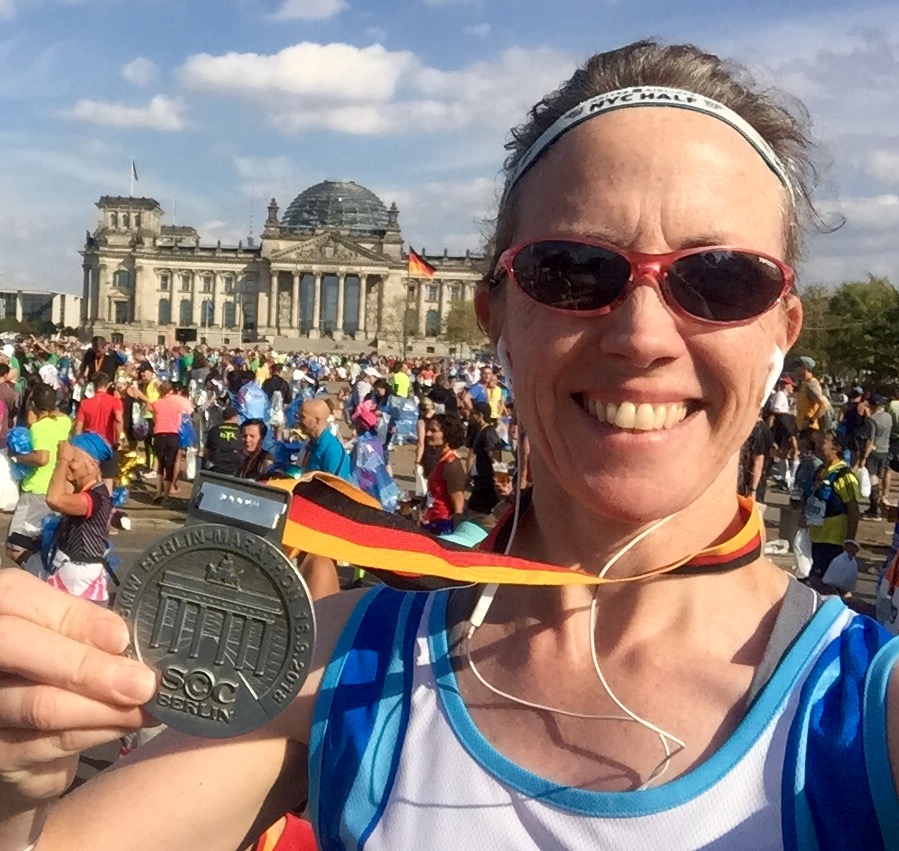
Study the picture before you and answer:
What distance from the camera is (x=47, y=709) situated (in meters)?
1.09

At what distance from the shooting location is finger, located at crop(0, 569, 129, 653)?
1104mm

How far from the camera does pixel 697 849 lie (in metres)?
1.15

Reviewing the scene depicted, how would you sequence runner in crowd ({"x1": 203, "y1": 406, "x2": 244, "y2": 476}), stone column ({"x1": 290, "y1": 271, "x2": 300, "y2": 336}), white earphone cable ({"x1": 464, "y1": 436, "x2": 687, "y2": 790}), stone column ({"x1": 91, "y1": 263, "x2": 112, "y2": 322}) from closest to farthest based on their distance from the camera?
white earphone cable ({"x1": 464, "y1": 436, "x2": 687, "y2": 790})
runner in crowd ({"x1": 203, "y1": 406, "x2": 244, "y2": 476})
stone column ({"x1": 290, "y1": 271, "x2": 300, "y2": 336})
stone column ({"x1": 91, "y1": 263, "x2": 112, "y2": 322})

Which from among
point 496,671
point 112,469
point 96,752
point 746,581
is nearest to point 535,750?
point 496,671

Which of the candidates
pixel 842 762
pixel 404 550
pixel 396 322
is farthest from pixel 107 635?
pixel 396 322

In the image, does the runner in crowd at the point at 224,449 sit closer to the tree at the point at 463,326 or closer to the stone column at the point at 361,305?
the tree at the point at 463,326

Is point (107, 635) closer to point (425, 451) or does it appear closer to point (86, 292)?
point (425, 451)

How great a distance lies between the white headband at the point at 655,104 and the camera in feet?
4.36

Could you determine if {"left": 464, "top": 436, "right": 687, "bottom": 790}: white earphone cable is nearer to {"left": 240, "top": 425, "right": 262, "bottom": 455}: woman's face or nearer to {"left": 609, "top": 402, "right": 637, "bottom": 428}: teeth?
{"left": 609, "top": 402, "right": 637, "bottom": 428}: teeth

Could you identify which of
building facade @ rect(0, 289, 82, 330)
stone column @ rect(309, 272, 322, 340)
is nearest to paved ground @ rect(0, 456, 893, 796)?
stone column @ rect(309, 272, 322, 340)

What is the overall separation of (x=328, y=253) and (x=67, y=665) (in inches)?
3843

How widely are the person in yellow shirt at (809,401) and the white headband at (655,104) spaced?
10435mm

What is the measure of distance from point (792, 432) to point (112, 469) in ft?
32.2

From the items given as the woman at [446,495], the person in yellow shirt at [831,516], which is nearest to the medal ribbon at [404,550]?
the woman at [446,495]
